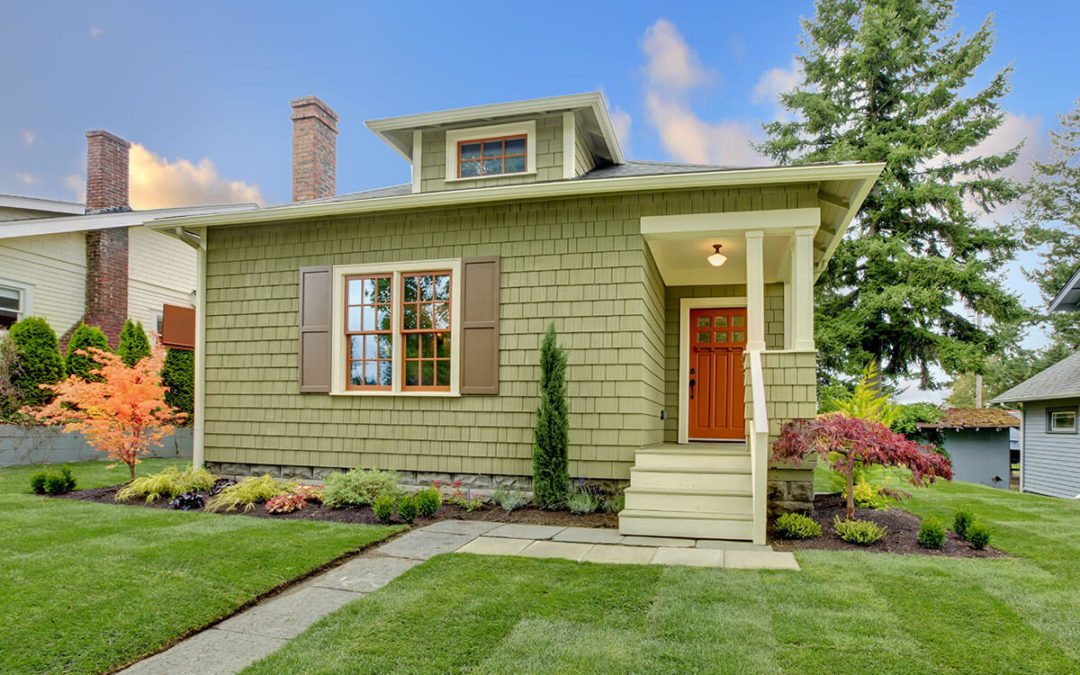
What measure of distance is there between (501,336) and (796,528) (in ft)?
10.9

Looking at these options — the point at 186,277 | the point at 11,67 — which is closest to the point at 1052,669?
the point at 186,277

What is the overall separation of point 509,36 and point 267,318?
11.5 m

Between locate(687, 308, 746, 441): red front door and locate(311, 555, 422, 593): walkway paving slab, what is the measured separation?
194 inches

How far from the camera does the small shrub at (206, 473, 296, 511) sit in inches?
245

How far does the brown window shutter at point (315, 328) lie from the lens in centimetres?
726

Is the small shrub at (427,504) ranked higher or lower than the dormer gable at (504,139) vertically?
lower

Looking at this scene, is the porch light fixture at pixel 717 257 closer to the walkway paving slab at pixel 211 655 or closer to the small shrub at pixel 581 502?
the small shrub at pixel 581 502

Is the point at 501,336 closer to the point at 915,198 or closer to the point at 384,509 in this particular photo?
the point at 384,509

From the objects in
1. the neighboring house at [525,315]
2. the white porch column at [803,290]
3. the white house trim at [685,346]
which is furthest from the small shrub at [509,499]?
the white porch column at [803,290]

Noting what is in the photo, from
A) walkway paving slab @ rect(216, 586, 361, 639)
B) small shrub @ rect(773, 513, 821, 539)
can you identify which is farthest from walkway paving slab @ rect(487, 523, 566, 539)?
small shrub @ rect(773, 513, 821, 539)

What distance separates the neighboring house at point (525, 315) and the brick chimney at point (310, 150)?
8.72 ft

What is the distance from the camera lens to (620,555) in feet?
15.4

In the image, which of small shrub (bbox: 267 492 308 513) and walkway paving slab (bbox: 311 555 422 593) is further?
small shrub (bbox: 267 492 308 513)

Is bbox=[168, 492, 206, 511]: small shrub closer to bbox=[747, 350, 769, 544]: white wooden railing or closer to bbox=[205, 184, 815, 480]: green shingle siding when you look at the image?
bbox=[205, 184, 815, 480]: green shingle siding
